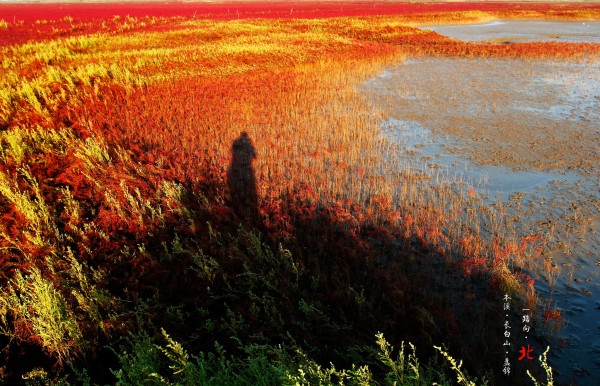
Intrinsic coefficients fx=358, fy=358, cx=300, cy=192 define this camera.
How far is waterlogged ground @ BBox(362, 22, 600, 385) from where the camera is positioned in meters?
4.35

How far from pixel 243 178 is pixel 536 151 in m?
7.22

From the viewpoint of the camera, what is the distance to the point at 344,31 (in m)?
35.7

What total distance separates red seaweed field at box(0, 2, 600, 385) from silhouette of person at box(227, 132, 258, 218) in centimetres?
6

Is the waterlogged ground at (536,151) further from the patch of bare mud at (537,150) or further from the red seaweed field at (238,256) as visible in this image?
the red seaweed field at (238,256)

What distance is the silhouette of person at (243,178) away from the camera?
6.02 m

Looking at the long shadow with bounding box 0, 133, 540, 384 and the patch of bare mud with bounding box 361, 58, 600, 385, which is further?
the patch of bare mud with bounding box 361, 58, 600, 385

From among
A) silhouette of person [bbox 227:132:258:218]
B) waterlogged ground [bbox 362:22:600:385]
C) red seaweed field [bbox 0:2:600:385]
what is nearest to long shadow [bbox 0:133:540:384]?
red seaweed field [bbox 0:2:600:385]

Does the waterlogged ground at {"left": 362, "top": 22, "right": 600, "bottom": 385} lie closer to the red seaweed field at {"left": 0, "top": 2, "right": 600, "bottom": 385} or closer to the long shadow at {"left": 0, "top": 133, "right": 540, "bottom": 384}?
the red seaweed field at {"left": 0, "top": 2, "right": 600, "bottom": 385}

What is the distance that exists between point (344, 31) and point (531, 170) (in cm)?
3187

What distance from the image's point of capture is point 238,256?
4.57 m

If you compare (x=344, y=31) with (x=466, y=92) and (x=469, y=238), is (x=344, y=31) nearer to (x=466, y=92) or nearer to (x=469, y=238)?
(x=466, y=92)

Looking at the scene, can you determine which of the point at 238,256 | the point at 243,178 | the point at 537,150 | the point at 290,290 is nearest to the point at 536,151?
the point at 537,150

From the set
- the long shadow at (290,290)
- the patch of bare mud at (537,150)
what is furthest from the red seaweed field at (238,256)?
the patch of bare mud at (537,150)

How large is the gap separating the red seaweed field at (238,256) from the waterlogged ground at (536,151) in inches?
14.4
